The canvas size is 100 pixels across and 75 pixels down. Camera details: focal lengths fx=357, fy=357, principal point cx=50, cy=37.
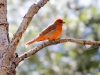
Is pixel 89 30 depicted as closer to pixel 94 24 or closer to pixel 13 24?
pixel 94 24

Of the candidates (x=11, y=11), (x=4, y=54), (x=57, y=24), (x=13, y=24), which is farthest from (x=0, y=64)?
(x=11, y=11)

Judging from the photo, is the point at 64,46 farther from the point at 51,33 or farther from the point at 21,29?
the point at 21,29

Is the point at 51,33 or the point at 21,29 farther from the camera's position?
the point at 51,33

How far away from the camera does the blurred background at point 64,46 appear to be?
6.09 meters

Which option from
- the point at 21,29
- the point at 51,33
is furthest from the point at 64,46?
the point at 21,29

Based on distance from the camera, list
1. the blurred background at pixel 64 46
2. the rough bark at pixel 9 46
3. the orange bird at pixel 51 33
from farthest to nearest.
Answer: the blurred background at pixel 64 46, the orange bird at pixel 51 33, the rough bark at pixel 9 46

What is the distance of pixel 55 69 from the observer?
6129 mm

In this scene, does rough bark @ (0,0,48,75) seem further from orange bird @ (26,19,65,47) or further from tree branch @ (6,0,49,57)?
orange bird @ (26,19,65,47)

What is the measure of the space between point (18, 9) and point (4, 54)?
5.21 meters

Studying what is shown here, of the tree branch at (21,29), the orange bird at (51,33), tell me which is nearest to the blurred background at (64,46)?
the orange bird at (51,33)

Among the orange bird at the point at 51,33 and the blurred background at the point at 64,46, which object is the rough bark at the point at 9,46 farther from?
the blurred background at the point at 64,46

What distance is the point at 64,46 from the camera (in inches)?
260

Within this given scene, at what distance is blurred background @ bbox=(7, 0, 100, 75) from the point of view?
6094mm

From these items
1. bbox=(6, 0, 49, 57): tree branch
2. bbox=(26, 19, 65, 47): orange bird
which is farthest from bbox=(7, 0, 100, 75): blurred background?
bbox=(6, 0, 49, 57): tree branch
